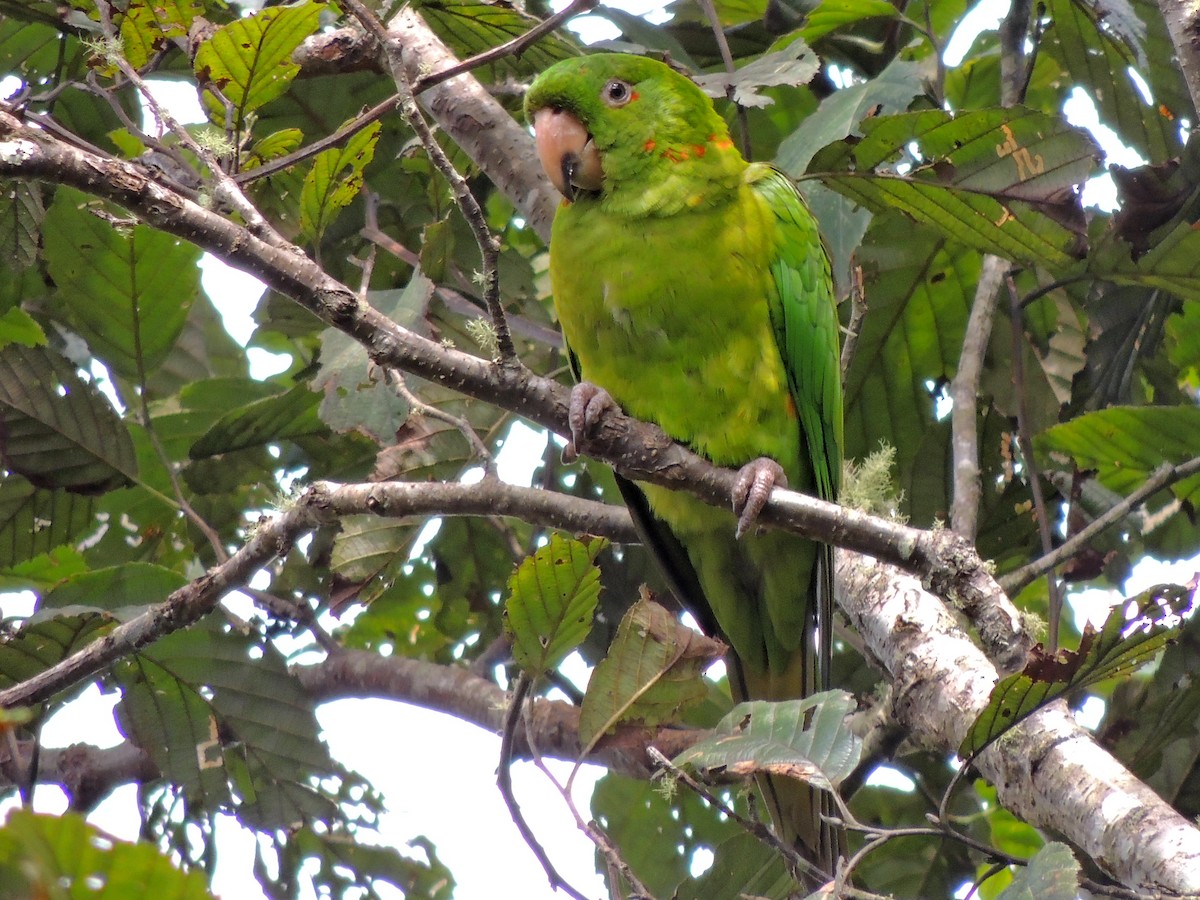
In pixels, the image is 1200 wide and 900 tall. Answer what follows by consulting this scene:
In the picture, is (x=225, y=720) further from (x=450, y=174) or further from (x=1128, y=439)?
(x=1128, y=439)

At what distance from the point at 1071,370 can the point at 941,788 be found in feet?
3.72

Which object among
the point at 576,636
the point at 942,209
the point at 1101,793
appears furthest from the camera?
the point at 942,209

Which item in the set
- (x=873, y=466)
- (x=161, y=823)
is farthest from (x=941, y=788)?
(x=161, y=823)

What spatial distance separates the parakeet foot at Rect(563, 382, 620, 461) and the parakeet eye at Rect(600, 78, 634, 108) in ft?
2.53

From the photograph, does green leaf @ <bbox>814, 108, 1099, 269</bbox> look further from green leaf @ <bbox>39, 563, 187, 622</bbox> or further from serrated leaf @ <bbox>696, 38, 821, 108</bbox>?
green leaf @ <bbox>39, 563, 187, 622</bbox>

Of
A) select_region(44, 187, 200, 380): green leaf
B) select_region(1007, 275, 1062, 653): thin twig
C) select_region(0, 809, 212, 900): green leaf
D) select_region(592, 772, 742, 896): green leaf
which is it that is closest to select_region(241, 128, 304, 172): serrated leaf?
select_region(44, 187, 200, 380): green leaf

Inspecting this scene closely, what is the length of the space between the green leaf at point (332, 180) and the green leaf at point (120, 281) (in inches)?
29.7

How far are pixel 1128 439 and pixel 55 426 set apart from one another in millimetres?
2370

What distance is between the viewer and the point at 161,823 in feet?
9.18

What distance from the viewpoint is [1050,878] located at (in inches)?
53.2

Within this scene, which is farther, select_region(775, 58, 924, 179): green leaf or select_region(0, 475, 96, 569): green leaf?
select_region(0, 475, 96, 569): green leaf

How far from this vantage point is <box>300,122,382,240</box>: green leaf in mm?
2066

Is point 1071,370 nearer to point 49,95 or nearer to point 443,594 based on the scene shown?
point 443,594

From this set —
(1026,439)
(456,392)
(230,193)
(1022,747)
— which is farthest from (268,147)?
(1026,439)
